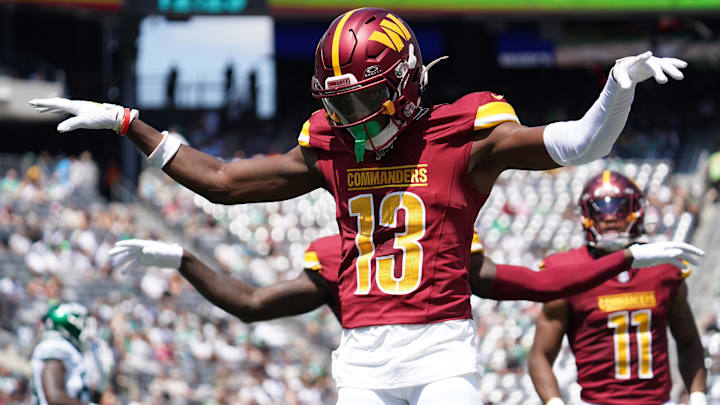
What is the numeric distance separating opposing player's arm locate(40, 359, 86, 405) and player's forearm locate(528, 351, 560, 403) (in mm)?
2634

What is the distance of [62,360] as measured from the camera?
667 cm

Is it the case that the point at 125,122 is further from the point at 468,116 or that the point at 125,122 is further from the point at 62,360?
the point at 62,360

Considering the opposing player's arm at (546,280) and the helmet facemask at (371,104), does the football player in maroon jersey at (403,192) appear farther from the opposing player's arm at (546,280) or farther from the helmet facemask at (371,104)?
the opposing player's arm at (546,280)

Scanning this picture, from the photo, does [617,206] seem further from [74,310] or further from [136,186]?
[136,186]

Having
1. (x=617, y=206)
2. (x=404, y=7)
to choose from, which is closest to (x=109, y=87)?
(x=404, y=7)

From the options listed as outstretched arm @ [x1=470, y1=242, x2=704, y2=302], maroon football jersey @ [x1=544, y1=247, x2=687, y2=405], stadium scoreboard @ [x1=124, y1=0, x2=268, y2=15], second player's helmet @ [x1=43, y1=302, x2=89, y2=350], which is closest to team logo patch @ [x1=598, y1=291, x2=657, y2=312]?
maroon football jersey @ [x1=544, y1=247, x2=687, y2=405]

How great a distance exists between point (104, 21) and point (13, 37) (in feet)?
10.6

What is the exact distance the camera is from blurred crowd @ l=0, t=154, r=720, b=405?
14.5 metres

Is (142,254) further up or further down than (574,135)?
further down

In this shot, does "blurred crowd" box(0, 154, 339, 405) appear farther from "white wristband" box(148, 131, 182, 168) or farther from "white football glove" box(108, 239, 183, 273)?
"white wristband" box(148, 131, 182, 168)

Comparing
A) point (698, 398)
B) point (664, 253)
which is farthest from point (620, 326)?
point (664, 253)

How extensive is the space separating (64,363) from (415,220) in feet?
11.8

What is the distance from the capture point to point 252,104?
991 inches

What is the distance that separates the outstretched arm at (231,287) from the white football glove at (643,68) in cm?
226
